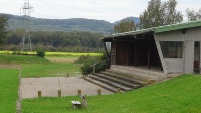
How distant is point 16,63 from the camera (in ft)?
183

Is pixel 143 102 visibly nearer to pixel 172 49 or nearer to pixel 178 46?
pixel 172 49

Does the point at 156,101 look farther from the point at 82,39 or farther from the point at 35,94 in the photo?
the point at 82,39

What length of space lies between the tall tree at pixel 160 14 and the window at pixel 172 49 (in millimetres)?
39041

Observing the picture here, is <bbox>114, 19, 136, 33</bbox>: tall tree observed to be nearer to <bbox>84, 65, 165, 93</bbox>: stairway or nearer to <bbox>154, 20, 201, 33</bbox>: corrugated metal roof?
<bbox>84, 65, 165, 93</bbox>: stairway

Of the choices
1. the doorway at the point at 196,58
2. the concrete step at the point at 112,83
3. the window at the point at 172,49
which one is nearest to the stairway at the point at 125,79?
the concrete step at the point at 112,83

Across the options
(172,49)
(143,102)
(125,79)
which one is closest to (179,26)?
(172,49)

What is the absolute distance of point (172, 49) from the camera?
2112 cm

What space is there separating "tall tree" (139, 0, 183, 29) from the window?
1537 inches

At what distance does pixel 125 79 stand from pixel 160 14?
125 ft

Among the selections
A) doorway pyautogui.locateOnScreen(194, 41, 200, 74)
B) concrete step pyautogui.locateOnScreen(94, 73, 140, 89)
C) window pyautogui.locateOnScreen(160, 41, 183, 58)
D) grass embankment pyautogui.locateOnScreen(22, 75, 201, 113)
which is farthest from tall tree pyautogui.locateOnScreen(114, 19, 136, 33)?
grass embankment pyautogui.locateOnScreen(22, 75, 201, 113)

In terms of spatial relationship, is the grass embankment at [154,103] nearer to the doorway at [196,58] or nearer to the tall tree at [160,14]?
the doorway at [196,58]

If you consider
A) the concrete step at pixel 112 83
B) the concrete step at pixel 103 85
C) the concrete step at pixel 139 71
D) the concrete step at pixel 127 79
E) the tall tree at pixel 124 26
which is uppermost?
the tall tree at pixel 124 26

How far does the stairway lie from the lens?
20891 mm

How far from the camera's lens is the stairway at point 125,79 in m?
20.9
